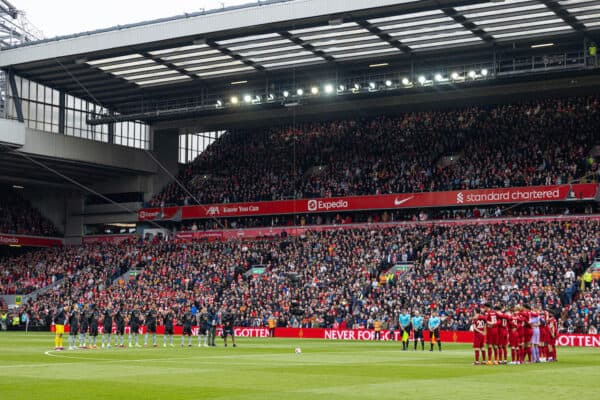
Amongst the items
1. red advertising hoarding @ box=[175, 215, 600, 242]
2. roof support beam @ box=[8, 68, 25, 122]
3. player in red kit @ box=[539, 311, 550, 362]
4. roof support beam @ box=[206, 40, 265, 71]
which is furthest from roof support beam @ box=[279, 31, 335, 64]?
player in red kit @ box=[539, 311, 550, 362]

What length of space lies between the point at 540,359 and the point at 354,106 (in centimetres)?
4634

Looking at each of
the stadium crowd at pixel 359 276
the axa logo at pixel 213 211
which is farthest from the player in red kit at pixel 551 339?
the axa logo at pixel 213 211

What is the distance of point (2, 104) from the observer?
230 ft

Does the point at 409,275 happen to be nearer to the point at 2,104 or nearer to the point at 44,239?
the point at 2,104

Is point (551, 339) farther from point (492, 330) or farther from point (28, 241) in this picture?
point (28, 241)

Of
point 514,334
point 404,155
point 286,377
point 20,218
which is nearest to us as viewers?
point 286,377

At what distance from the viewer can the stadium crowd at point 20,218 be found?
83562mm

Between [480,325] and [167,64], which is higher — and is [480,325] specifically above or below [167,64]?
below

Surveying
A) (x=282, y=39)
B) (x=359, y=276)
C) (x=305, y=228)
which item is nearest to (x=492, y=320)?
(x=359, y=276)

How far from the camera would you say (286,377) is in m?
23.1

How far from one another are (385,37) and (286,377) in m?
39.1

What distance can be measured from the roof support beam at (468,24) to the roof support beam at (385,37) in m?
5.06

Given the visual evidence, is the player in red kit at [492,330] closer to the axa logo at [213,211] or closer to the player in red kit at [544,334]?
the player in red kit at [544,334]

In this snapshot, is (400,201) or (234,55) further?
(400,201)
